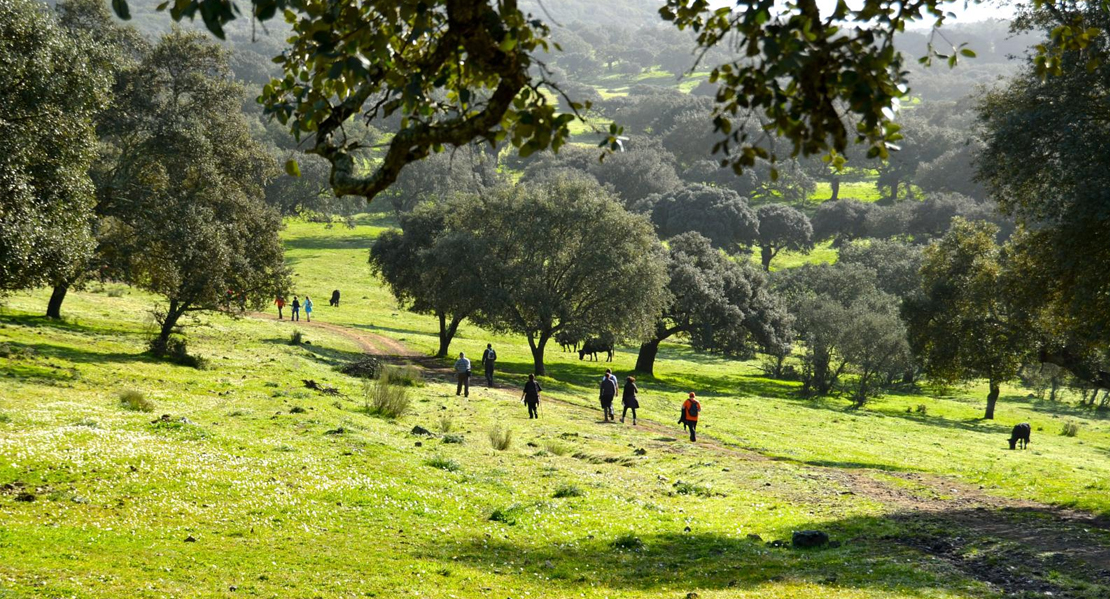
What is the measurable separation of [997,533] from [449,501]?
449 inches

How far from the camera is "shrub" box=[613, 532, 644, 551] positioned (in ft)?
48.3

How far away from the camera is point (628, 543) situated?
49.0 feet

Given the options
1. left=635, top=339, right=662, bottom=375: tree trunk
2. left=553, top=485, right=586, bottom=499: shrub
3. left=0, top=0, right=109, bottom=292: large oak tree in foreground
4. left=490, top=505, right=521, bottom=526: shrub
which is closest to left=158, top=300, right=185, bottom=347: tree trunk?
left=0, top=0, right=109, bottom=292: large oak tree in foreground

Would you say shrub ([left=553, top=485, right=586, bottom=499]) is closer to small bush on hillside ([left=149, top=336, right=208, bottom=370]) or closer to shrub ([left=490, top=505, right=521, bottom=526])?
shrub ([left=490, top=505, right=521, bottom=526])

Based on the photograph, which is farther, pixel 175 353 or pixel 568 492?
pixel 175 353

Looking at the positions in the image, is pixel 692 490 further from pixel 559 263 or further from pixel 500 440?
pixel 559 263

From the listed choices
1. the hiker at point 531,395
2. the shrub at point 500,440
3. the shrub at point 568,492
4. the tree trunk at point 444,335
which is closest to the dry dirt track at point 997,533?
the shrub at point 568,492

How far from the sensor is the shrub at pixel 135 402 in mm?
21922

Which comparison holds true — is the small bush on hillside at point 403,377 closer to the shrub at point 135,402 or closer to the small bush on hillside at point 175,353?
the small bush on hillside at point 175,353

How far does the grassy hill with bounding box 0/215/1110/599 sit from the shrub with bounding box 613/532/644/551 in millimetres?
81

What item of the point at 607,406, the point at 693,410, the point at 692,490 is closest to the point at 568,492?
the point at 692,490

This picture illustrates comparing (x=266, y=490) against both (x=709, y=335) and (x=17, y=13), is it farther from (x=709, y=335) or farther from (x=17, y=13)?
(x=709, y=335)

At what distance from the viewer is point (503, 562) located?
1304 cm

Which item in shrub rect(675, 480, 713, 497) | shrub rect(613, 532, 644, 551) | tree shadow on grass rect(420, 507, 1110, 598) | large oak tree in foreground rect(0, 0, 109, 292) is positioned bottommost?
shrub rect(675, 480, 713, 497)
